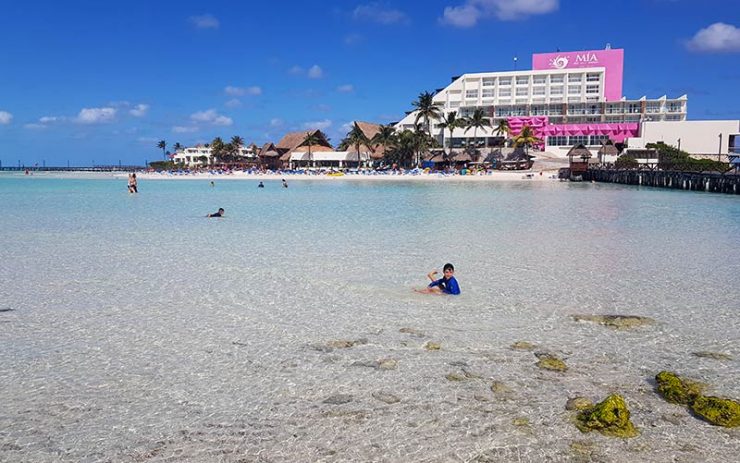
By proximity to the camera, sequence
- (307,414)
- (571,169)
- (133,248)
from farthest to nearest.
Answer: (571,169), (133,248), (307,414)

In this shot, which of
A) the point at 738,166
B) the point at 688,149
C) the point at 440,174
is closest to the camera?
the point at 738,166

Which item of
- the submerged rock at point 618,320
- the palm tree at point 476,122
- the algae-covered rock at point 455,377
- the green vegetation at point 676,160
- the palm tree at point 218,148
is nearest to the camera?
the algae-covered rock at point 455,377

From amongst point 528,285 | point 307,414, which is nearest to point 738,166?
point 528,285

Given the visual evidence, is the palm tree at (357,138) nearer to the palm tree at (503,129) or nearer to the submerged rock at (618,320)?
the palm tree at (503,129)

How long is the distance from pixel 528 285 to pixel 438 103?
257 ft

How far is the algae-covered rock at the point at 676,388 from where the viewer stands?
5.18 metres

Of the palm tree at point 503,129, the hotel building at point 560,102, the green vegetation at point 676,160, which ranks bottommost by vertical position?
the green vegetation at point 676,160

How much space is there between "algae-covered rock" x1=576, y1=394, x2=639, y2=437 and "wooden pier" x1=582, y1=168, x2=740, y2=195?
39336mm

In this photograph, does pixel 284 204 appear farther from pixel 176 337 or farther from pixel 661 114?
pixel 661 114

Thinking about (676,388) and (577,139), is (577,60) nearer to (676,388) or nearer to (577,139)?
(577,139)

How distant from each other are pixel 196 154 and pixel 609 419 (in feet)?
399

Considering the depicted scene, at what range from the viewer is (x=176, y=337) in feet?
23.3

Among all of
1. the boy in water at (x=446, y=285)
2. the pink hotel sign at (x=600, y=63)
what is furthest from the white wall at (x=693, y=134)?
the boy in water at (x=446, y=285)

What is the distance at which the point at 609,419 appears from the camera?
185 inches
